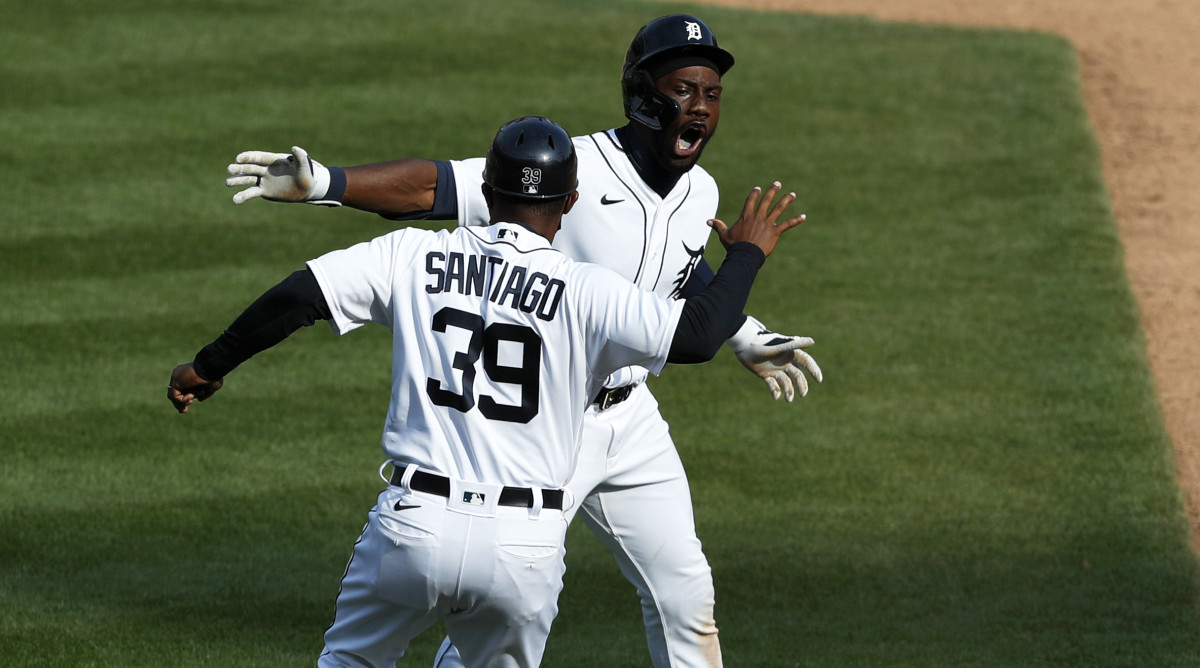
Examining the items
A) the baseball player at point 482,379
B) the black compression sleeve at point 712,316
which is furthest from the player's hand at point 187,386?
the black compression sleeve at point 712,316

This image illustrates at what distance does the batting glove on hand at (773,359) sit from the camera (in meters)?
4.43

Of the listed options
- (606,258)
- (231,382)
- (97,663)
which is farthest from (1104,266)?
(97,663)

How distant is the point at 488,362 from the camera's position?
363cm

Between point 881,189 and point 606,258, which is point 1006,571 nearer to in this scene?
point 606,258

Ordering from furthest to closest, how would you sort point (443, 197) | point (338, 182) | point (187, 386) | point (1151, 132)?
point (1151, 132)
point (443, 197)
point (338, 182)
point (187, 386)

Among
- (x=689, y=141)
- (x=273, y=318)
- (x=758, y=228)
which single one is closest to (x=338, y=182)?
(x=273, y=318)

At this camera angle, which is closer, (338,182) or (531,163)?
(531,163)

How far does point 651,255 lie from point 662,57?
25.0 inches

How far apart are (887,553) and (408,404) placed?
12.7 ft

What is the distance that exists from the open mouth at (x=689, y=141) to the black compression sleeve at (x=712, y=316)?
2.66 feet

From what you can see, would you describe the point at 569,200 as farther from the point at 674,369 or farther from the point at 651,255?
the point at 674,369

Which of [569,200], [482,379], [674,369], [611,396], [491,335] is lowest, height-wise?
[674,369]

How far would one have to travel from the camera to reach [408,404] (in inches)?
146

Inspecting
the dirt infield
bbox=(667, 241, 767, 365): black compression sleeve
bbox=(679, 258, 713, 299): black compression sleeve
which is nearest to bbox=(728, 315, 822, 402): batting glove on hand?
bbox=(679, 258, 713, 299): black compression sleeve
